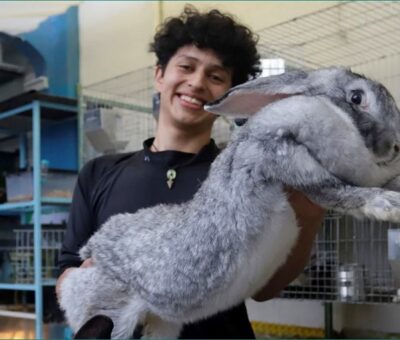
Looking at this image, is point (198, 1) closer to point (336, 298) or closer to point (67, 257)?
point (336, 298)

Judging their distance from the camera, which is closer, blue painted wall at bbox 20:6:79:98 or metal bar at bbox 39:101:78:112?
metal bar at bbox 39:101:78:112

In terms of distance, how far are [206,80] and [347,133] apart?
522 millimetres

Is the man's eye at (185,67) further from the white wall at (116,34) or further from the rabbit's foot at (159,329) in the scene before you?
the white wall at (116,34)

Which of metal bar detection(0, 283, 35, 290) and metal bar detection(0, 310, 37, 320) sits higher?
metal bar detection(0, 283, 35, 290)

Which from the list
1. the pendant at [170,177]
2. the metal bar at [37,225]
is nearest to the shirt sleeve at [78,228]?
the pendant at [170,177]

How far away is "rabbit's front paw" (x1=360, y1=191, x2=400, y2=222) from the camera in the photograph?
0.91m

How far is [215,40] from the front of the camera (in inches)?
59.8

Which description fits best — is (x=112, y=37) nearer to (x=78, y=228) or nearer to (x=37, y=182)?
(x=37, y=182)

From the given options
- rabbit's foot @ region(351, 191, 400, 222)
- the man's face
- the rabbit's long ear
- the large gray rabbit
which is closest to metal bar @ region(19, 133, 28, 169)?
the man's face

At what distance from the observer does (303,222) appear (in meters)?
1.21

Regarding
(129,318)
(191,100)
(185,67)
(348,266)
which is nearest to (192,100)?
(191,100)

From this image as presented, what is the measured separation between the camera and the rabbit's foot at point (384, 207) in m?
0.91

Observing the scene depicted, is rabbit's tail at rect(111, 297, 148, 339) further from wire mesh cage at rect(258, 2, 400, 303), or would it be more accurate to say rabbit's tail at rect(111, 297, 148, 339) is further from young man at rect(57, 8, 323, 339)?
wire mesh cage at rect(258, 2, 400, 303)

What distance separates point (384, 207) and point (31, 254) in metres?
2.52
